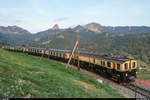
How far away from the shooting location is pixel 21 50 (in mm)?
61125

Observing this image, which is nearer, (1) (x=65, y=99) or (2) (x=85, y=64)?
(1) (x=65, y=99)

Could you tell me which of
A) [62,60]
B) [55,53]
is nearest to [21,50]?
[55,53]

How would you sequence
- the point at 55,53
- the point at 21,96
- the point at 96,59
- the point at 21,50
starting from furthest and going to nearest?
1. the point at 21,50
2. the point at 55,53
3. the point at 96,59
4. the point at 21,96

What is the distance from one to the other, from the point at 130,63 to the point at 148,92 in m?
4.75

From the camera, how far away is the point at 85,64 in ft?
95.0

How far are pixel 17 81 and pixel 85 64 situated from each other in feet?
67.2

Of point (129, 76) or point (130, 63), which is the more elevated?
point (130, 63)

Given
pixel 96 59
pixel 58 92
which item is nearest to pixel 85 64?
pixel 96 59

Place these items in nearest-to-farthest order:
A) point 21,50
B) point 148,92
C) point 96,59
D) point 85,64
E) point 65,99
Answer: point 65,99
point 148,92
point 96,59
point 85,64
point 21,50

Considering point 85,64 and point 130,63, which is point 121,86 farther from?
point 85,64

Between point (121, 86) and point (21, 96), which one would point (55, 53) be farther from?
point (21, 96)

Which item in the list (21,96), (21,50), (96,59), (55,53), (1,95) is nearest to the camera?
(1,95)

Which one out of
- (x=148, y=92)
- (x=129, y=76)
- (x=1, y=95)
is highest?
(x=1, y=95)

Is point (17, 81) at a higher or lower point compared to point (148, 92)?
higher
